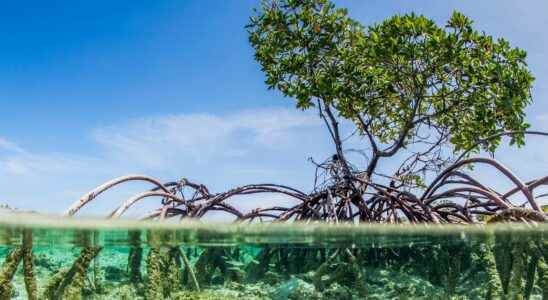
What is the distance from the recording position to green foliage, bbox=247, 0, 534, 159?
766 centimetres

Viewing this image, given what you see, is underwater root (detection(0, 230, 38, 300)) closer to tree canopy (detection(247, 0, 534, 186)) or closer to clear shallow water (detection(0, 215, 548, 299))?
clear shallow water (detection(0, 215, 548, 299))

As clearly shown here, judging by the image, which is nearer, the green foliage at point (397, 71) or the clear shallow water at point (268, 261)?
the clear shallow water at point (268, 261)

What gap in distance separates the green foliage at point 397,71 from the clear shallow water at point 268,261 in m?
3.56

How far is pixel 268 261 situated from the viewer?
4211mm

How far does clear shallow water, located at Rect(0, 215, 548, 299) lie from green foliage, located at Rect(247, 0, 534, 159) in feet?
11.7

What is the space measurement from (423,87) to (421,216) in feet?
8.82

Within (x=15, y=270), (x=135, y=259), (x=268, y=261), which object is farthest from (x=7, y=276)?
(x=268, y=261)

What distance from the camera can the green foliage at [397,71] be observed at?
25.1ft

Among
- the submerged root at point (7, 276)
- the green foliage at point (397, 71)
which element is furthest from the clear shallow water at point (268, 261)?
the green foliage at point (397, 71)

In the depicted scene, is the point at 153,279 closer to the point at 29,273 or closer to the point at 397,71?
the point at 29,273

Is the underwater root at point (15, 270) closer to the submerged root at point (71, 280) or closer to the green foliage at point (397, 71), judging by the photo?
the submerged root at point (71, 280)

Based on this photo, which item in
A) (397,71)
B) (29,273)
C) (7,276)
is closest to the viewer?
(7,276)

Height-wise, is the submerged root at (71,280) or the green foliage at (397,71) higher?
the green foliage at (397,71)

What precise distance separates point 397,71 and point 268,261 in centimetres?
462
